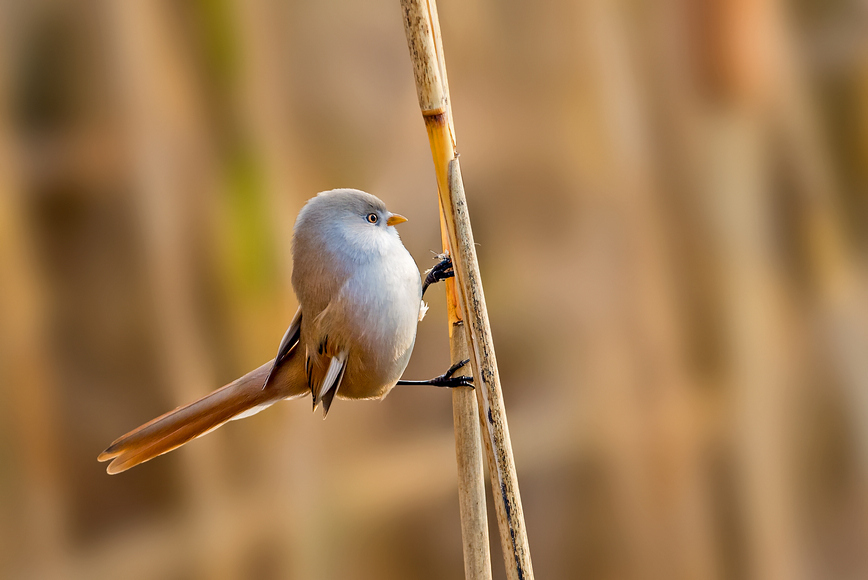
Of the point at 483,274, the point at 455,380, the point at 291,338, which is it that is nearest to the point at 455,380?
the point at 455,380

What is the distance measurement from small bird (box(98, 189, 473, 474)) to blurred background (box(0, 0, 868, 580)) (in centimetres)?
35

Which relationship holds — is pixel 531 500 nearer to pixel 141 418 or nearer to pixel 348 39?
pixel 141 418

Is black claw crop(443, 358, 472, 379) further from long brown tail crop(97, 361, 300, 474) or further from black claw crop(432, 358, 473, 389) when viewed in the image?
long brown tail crop(97, 361, 300, 474)

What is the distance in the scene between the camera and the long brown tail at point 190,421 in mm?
699

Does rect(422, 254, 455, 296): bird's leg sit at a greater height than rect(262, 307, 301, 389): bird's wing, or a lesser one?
greater

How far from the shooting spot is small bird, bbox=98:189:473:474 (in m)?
0.69

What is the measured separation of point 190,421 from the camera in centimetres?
73

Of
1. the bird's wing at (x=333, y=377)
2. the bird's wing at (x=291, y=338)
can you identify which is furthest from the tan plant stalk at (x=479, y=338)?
the bird's wing at (x=291, y=338)

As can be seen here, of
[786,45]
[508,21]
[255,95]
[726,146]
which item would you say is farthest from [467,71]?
[786,45]

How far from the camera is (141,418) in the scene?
105 centimetres

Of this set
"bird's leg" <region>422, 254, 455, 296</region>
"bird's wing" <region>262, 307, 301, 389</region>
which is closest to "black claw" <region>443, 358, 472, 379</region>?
"bird's leg" <region>422, 254, 455, 296</region>

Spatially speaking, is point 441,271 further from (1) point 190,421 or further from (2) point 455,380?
(1) point 190,421

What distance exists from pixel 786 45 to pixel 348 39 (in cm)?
86

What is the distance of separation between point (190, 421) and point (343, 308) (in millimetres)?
230
